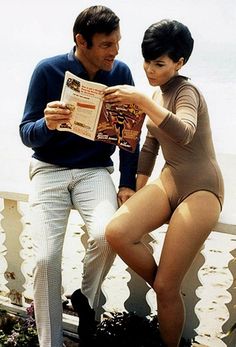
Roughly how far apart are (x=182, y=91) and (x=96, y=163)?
0.63 m

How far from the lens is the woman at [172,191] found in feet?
6.84

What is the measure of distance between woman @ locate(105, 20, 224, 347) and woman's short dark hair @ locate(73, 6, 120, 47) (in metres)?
0.22

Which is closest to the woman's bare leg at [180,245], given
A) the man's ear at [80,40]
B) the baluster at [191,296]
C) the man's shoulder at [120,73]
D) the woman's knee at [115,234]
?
the woman's knee at [115,234]

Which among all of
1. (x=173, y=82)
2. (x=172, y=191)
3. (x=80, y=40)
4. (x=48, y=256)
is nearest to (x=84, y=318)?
(x=48, y=256)

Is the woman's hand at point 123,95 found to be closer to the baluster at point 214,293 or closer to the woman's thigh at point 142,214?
the woman's thigh at point 142,214

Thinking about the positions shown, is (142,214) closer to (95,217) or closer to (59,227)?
(95,217)

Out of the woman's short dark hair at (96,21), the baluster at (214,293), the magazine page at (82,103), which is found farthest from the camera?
the baluster at (214,293)

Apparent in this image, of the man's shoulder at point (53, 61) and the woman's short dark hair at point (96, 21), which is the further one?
the man's shoulder at point (53, 61)

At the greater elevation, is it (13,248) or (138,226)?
(138,226)

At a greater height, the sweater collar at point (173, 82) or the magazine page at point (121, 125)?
the sweater collar at point (173, 82)

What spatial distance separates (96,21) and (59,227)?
0.94 metres

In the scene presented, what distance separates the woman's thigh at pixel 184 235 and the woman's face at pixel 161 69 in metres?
0.54

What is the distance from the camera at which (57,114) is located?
2.23 m

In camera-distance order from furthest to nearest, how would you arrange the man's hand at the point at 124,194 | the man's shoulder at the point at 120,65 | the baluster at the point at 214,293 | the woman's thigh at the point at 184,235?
the baluster at the point at 214,293, the man's shoulder at the point at 120,65, the man's hand at the point at 124,194, the woman's thigh at the point at 184,235
